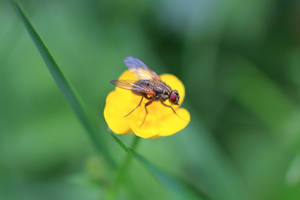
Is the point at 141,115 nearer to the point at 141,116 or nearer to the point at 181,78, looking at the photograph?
the point at 141,116

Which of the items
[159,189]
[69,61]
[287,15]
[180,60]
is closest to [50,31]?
[69,61]

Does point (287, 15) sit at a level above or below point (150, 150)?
above

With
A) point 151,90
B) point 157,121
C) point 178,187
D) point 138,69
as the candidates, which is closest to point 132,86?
point 151,90

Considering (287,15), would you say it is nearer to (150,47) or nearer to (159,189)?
(150,47)

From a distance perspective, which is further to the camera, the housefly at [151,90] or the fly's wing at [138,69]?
the fly's wing at [138,69]

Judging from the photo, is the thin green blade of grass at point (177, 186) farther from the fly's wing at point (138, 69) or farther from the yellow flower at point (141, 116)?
the fly's wing at point (138, 69)

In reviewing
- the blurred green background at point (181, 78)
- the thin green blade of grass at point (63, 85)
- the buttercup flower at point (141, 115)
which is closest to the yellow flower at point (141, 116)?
the buttercup flower at point (141, 115)
